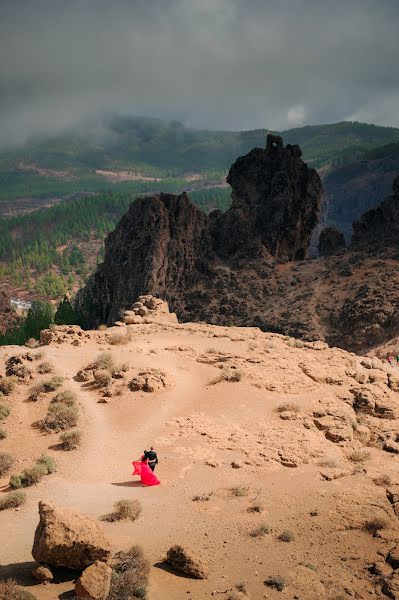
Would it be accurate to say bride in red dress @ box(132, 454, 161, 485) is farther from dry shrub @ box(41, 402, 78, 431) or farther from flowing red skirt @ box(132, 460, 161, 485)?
dry shrub @ box(41, 402, 78, 431)

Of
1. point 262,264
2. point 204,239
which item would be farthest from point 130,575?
point 204,239

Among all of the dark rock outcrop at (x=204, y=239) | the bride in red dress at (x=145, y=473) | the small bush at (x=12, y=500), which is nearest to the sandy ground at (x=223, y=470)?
the small bush at (x=12, y=500)

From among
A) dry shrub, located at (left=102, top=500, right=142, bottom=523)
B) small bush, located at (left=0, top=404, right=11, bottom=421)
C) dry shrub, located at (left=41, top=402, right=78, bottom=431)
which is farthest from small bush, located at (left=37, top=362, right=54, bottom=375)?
dry shrub, located at (left=102, top=500, right=142, bottom=523)

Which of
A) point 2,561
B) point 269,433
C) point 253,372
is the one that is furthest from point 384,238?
point 2,561

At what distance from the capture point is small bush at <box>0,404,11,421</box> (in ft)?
82.2

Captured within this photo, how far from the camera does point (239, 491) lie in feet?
63.4

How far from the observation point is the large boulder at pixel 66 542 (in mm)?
13328

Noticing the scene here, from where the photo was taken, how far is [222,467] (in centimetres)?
2175

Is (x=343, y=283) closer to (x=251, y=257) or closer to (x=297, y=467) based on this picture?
(x=251, y=257)

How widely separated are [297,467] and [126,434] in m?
7.89

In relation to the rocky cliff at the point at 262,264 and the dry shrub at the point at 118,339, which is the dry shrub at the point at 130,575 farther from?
the rocky cliff at the point at 262,264

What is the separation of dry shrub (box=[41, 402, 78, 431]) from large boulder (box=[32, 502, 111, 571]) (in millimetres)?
10670

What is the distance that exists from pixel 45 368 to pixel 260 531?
646 inches

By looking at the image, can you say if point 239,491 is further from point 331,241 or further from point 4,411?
point 331,241
